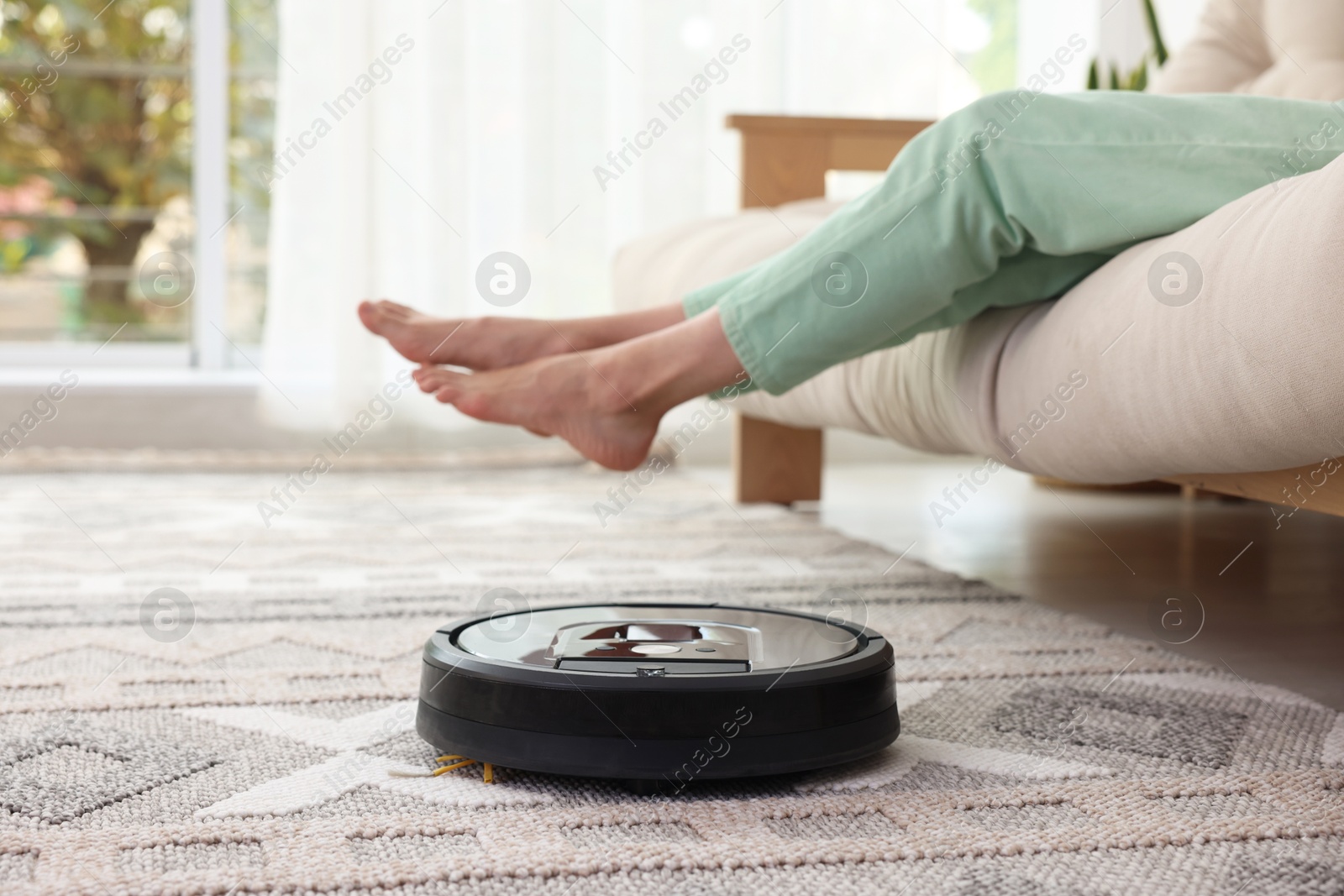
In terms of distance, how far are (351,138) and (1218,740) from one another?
6.70ft

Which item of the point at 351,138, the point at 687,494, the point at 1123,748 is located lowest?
the point at 687,494

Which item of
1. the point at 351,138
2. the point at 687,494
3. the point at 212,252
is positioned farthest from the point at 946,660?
the point at 212,252

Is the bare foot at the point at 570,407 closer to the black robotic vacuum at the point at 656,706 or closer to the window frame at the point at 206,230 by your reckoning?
the black robotic vacuum at the point at 656,706

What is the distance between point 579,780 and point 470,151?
195 centimetres

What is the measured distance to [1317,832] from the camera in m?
0.58

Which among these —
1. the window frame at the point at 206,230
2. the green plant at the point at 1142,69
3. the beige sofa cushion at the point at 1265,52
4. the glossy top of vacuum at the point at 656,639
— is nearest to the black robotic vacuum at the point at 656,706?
the glossy top of vacuum at the point at 656,639

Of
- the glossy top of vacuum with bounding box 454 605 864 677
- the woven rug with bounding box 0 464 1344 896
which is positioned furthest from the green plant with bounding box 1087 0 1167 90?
the glossy top of vacuum with bounding box 454 605 864 677

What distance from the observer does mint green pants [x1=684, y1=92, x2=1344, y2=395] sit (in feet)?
2.66

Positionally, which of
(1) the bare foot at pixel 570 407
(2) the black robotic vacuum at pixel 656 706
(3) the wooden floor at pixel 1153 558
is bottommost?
(3) the wooden floor at pixel 1153 558

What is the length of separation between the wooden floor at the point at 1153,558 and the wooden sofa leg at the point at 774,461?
3.2 inches

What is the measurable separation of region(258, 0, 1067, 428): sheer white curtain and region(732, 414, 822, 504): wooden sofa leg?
694 mm

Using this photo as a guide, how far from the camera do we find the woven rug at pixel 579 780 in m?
0.54

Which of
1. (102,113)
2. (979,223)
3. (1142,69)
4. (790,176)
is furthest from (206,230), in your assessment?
(979,223)

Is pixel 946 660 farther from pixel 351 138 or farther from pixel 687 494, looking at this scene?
pixel 351 138
